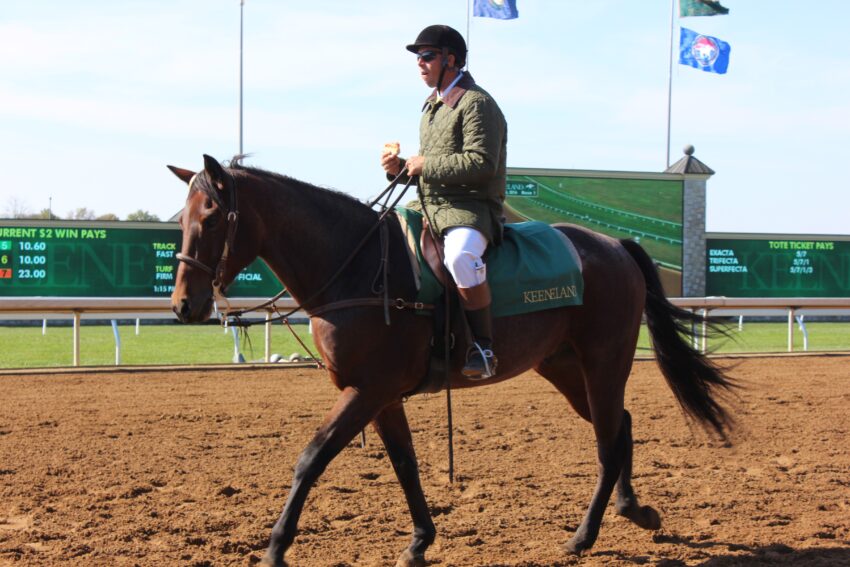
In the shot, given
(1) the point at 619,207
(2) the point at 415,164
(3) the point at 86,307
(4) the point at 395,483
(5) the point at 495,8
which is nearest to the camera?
(2) the point at 415,164

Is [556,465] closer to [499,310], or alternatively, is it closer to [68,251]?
[499,310]

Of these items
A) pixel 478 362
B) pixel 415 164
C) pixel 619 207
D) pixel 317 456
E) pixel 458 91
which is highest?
pixel 619 207

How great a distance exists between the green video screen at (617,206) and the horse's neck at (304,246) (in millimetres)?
14408

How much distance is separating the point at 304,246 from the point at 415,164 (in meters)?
0.73

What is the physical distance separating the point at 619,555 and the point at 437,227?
2.00 m

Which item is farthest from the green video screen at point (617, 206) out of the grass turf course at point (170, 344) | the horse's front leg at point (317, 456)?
the horse's front leg at point (317, 456)

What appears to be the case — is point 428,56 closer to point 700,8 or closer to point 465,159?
point 465,159

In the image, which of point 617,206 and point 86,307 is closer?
point 86,307

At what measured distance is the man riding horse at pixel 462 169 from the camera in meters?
4.62

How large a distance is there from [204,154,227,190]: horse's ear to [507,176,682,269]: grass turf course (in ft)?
48.8

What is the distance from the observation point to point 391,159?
16.3 feet

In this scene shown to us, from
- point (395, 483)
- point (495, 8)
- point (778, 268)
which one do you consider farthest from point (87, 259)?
point (495, 8)

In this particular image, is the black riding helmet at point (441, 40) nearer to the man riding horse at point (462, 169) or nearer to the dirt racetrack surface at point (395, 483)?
the man riding horse at point (462, 169)

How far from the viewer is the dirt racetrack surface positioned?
4832mm
